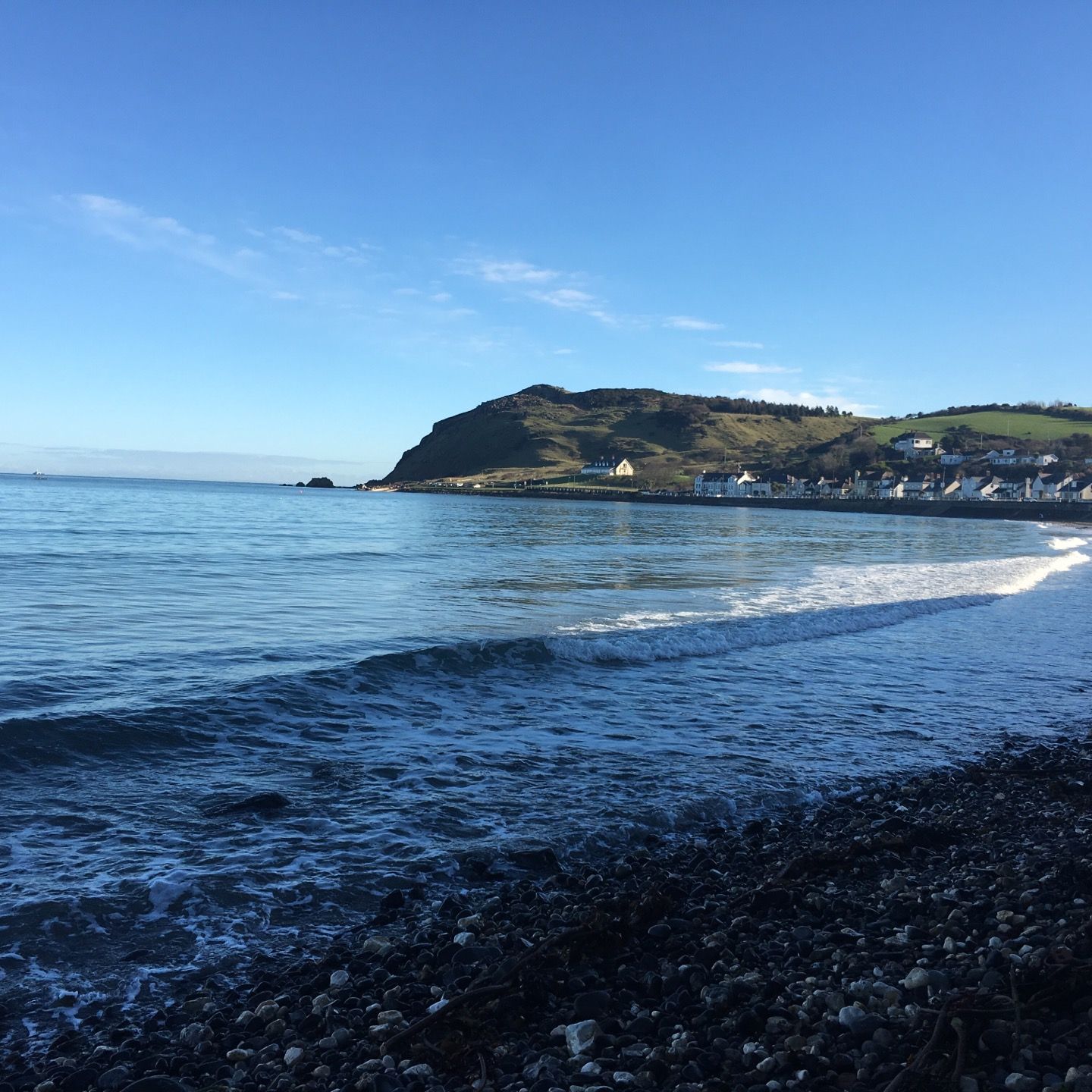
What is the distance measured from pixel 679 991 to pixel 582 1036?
2.32ft

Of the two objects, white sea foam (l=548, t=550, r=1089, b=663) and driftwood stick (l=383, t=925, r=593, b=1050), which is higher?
Answer: driftwood stick (l=383, t=925, r=593, b=1050)

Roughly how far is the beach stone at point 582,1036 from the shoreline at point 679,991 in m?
0.01

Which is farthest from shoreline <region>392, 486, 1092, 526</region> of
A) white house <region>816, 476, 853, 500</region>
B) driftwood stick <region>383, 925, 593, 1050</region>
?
driftwood stick <region>383, 925, 593, 1050</region>

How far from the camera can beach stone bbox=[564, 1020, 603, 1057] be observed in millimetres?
4129

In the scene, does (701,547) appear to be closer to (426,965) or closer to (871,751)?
(871,751)

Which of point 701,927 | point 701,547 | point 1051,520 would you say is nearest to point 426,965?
point 701,927

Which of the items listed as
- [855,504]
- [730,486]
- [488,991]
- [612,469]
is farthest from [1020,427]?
[488,991]

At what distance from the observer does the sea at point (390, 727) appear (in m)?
5.94

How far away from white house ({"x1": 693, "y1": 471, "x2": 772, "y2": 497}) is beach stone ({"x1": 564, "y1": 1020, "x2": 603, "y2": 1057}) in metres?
161

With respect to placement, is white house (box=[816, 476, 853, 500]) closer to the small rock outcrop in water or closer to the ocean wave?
the ocean wave

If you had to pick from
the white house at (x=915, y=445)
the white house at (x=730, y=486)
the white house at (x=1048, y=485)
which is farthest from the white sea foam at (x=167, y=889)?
the white house at (x=915, y=445)

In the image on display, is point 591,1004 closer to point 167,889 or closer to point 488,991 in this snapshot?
point 488,991

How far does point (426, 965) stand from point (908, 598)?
22.6 meters

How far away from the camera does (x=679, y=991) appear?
4637 mm
